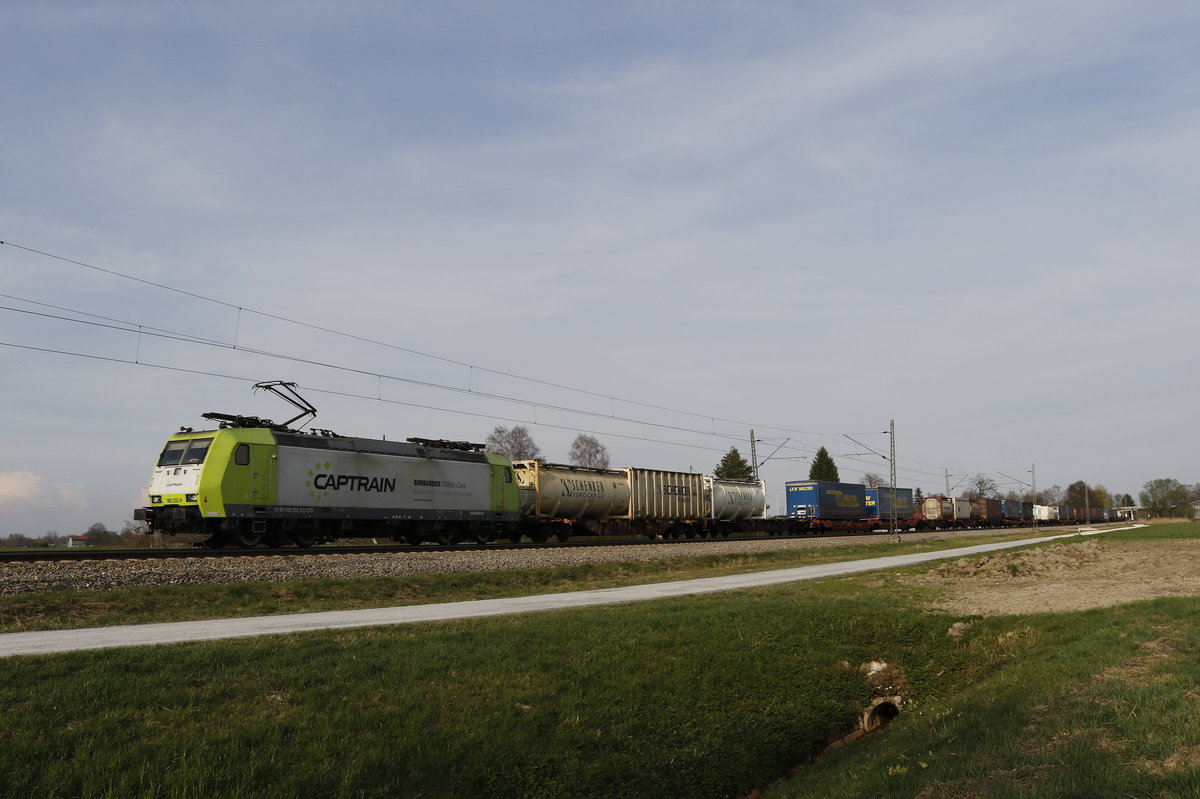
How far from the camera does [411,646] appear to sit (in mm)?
12906

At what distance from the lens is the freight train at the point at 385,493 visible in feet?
90.3

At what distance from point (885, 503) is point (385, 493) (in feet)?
171

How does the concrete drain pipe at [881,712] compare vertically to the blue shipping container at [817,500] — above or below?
below

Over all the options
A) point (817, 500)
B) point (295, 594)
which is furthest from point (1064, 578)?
point (817, 500)

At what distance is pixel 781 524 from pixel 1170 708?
53665 millimetres

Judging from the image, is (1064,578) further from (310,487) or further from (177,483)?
(177,483)

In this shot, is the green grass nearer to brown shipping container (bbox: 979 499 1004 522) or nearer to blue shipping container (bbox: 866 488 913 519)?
blue shipping container (bbox: 866 488 913 519)

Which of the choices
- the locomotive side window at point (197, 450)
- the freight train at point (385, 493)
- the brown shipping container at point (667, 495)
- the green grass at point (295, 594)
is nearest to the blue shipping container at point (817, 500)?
the freight train at point (385, 493)

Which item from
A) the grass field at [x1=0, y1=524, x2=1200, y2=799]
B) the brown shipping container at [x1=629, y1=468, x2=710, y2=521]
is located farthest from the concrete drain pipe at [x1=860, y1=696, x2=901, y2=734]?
the brown shipping container at [x1=629, y1=468, x2=710, y2=521]

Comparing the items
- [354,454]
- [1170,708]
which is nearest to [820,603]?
[1170,708]

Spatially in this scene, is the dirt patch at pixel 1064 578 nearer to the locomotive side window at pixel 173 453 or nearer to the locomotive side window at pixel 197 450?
the locomotive side window at pixel 197 450

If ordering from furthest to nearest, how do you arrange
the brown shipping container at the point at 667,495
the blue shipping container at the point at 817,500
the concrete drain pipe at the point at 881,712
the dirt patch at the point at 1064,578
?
the blue shipping container at the point at 817,500 → the brown shipping container at the point at 667,495 → the dirt patch at the point at 1064,578 → the concrete drain pipe at the point at 881,712

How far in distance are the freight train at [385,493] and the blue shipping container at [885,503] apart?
2128 cm

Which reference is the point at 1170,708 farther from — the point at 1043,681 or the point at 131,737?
the point at 131,737
